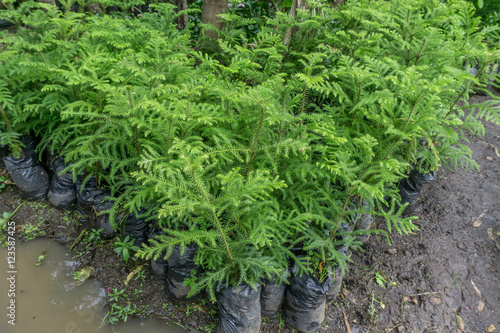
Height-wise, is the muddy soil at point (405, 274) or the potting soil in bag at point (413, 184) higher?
the potting soil in bag at point (413, 184)

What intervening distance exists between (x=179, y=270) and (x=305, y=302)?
42.0 inches

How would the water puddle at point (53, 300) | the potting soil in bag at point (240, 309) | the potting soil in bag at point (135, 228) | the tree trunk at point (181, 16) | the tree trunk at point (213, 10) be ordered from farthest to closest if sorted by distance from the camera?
1. the tree trunk at point (181, 16)
2. the tree trunk at point (213, 10)
3. the potting soil in bag at point (135, 228)
4. the water puddle at point (53, 300)
5. the potting soil in bag at point (240, 309)

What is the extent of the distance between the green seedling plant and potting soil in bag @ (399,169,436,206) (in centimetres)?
305

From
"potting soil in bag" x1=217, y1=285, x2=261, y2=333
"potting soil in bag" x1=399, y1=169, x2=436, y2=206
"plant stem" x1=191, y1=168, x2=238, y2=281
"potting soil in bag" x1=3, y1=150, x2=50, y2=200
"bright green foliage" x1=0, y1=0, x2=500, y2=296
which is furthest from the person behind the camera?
"potting soil in bag" x1=399, y1=169, x2=436, y2=206

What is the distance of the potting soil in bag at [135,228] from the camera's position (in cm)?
279

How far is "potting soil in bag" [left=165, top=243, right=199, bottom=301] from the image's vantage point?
2482 mm

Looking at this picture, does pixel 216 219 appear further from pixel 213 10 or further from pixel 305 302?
pixel 213 10

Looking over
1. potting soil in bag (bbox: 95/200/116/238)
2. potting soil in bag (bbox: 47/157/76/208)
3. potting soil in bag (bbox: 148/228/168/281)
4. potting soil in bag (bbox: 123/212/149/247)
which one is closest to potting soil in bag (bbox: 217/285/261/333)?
potting soil in bag (bbox: 148/228/168/281)

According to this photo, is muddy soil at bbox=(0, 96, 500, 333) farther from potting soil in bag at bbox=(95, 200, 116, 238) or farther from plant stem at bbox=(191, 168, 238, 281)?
plant stem at bbox=(191, 168, 238, 281)

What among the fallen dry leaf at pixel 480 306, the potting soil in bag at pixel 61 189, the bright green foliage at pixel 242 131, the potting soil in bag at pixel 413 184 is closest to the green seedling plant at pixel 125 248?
the bright green foliage at pixel 242 131

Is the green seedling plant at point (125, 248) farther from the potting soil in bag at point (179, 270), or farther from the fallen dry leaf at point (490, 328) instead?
the fallen dry leaf at point (490, 328)


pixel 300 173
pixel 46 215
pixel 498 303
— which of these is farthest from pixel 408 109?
pixel 46 215

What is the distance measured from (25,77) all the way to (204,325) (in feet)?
9.30

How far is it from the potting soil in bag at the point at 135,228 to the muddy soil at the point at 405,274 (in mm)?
242
